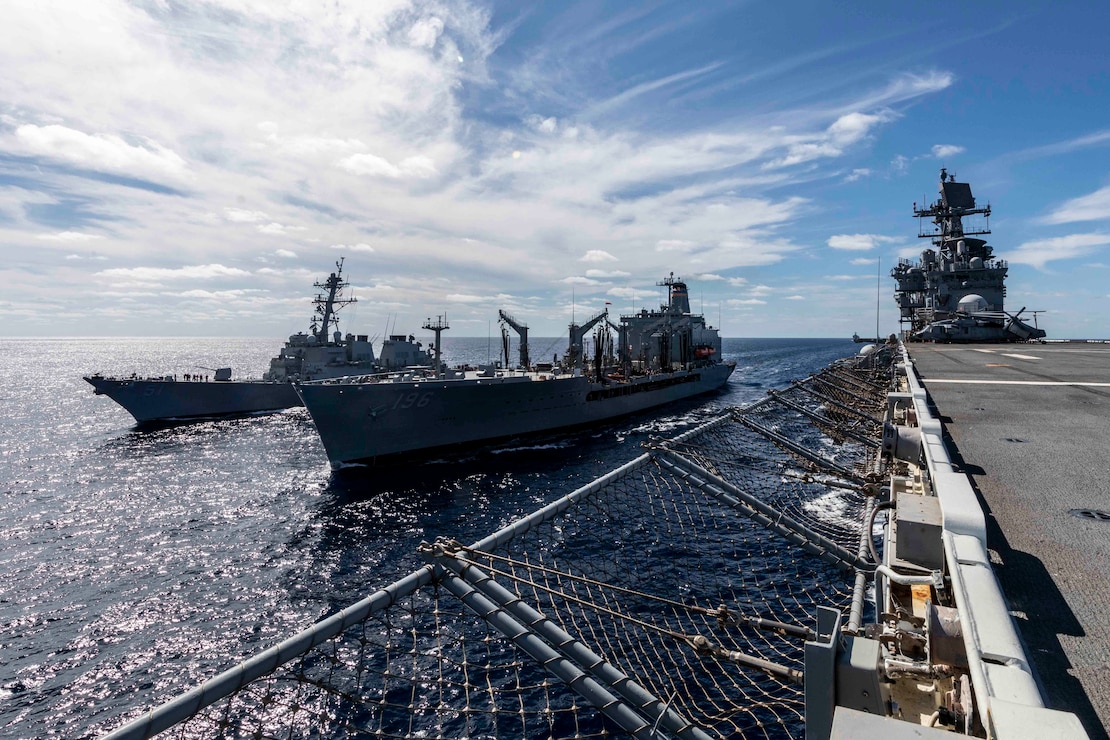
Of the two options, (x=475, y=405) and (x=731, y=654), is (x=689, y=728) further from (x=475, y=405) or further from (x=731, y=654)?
(x=475, y=405)

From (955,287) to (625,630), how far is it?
54771mm

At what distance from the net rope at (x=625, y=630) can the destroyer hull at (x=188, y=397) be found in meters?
40.0

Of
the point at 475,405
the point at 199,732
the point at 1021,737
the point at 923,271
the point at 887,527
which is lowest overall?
the point at 199,732

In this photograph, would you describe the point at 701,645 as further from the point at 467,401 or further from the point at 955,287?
the point at 955,287

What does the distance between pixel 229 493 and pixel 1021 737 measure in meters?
29.9

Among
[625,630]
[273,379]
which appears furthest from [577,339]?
[625,630]

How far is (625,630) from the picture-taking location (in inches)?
462

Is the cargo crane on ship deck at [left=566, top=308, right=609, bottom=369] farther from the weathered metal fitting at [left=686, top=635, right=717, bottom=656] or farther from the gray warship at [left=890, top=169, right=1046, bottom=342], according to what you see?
the weathered metal fitting at [left=686, top=635, right=717, bottom=656]

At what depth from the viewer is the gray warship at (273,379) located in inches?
1762

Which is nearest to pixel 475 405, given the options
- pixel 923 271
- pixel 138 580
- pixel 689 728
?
pixel 138 580

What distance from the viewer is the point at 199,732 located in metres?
10.9

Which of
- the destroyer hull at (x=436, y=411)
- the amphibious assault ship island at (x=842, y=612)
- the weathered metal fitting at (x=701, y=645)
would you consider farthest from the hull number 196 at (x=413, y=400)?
the weathered metal fitting at (x=701, y=645)

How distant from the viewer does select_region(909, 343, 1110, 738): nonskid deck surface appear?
2.59 meters

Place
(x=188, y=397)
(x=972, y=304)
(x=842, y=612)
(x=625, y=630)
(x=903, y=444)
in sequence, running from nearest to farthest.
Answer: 1. (x=842, y=612)
2. (x=903, y=444)
3. (x=625, y=630)
4. (x=972, y=304)
5. (x=188, y=397)
